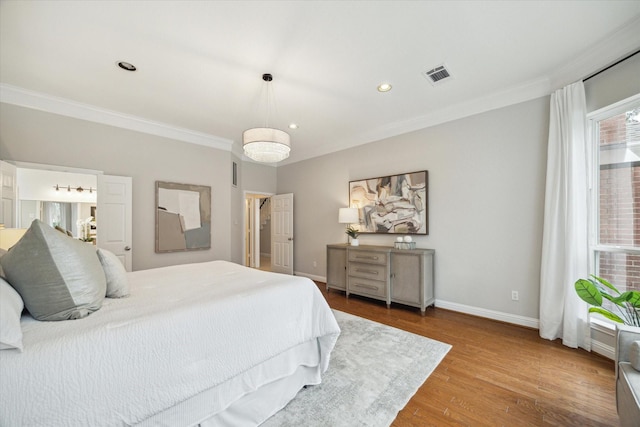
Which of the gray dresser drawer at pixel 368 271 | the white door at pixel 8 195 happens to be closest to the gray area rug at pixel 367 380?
the gray dresser drawer at pixel 368 271

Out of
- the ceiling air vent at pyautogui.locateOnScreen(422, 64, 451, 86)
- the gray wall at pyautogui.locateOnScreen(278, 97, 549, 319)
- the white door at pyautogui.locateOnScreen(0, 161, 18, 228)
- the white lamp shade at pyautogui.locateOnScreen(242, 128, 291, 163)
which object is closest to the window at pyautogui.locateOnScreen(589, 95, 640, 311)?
the gray wall at pyautogui.locateOnScreen(278, 97, 549, 319)

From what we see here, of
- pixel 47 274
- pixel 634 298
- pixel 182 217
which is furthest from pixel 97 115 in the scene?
pixel 634 298

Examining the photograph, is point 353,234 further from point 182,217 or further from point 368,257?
point 182,217

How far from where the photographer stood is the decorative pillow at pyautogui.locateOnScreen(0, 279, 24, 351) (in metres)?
0.92

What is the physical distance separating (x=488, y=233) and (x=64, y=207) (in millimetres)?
5486

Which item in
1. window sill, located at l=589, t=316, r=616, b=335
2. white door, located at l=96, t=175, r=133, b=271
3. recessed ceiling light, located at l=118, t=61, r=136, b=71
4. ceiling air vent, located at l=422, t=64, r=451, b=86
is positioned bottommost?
window sill, located at l=589, t=316, r=616, b=335

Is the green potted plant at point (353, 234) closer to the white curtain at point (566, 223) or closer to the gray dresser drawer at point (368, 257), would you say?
the gray dresser drawer at point (368, 257)

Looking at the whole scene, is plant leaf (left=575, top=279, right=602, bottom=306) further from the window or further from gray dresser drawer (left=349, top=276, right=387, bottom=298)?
gray dresser drawer (left=349, top=276, right=387, bottom=298)

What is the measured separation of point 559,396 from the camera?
1.84 metres

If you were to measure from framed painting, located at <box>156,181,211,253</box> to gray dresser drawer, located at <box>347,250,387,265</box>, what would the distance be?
8.36 feet

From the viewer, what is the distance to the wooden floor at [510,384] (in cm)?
166

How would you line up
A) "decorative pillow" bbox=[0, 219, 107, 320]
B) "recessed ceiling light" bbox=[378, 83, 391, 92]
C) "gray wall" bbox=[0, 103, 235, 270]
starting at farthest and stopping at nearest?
"gray wall" bbox=[0, 103, 235, 270] → "recessed ceiling light" bbox=[378, 83, 391, 92] → "decorative pillow" bbox=[0, 219, 107, 320]

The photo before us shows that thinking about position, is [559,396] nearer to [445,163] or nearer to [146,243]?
[445,163]

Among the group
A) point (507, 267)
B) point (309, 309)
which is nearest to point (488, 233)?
point (507, 267)
